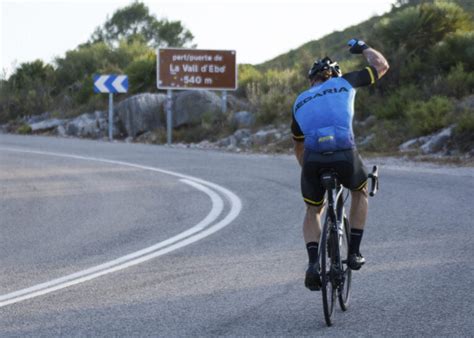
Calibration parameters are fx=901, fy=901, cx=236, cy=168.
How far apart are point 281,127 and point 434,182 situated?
1070cm

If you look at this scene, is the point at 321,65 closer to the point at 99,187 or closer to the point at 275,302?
the point at 275,302

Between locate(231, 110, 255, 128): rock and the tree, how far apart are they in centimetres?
3718

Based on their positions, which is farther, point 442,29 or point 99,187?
point 442,29

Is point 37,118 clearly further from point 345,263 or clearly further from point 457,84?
point 345,263

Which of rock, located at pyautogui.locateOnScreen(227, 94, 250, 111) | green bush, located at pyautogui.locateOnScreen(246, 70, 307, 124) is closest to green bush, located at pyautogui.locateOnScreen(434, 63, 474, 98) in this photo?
green bush, located at pyautogui.locateOnScreen(246, 70, 307, 124)

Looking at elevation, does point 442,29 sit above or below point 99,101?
above

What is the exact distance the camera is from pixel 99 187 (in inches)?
580

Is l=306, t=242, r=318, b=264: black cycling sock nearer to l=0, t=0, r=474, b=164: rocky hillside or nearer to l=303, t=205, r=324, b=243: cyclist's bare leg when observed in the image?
l=303, t=205, r=324, b=243: cyclist's bare leg

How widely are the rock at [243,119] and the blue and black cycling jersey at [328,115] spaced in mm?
19423

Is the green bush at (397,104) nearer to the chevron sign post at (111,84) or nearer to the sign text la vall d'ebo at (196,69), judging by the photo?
the sign text la vall d'ebo at (196,69)

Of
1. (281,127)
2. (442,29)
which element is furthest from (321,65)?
(442,29)

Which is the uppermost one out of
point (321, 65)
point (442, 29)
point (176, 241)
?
point (442, 29)

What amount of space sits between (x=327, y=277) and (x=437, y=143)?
528 inches

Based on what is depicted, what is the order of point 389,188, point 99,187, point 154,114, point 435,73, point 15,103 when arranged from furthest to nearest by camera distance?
point 15,103 → point 154,114 → point 435,73 → point 99,187 → point 389,188
